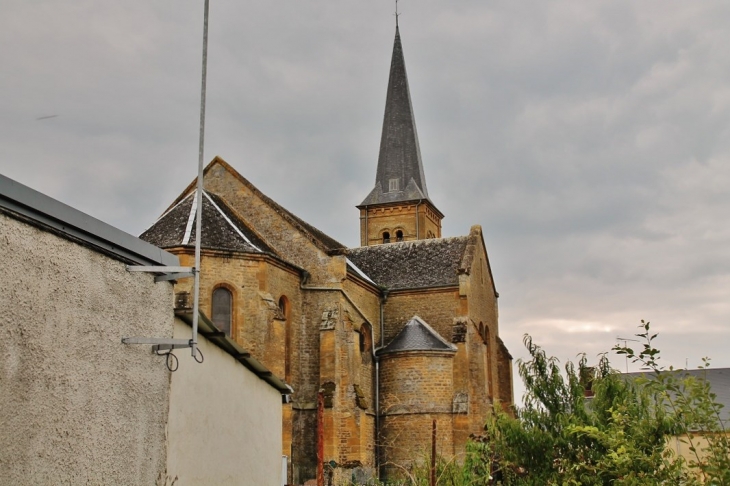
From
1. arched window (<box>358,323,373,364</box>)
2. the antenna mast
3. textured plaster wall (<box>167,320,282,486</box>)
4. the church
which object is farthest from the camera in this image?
arched window (<box>358,323,373,364</box>)

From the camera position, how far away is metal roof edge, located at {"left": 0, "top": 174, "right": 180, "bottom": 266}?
5195 millimetres

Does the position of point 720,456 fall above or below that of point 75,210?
below

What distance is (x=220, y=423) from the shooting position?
27.0ft

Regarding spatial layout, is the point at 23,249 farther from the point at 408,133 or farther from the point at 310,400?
the point at 408,133

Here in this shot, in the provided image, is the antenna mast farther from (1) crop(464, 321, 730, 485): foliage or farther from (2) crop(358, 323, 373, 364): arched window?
(2) crop(358, 323, 373, 364): arched window

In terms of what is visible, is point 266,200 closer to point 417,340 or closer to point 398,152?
point 417,340

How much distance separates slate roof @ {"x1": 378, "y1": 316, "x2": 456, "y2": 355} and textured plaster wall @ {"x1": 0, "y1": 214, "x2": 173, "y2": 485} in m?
25.1

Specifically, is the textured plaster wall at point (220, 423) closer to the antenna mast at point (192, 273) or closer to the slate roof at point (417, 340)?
the antenna mast at point (192, 273)

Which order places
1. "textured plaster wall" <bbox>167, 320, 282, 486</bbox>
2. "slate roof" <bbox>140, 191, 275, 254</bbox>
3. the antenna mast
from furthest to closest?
"slate roof" <bbox>140, 191, 275, 254</bbox> < "textured plaster wall" <bbox>167, 320, 282, 486</bbox> < the antenna mast

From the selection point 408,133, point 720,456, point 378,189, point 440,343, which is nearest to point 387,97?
point 408,133

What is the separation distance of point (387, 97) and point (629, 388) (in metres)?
44.1

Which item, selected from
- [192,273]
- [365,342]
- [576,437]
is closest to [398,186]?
[365,342]

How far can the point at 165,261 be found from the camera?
274 inches

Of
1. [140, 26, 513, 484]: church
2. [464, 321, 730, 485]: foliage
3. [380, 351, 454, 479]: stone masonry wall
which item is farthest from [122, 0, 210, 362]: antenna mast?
[380, 351, 454, 479]: stone masonry wall
